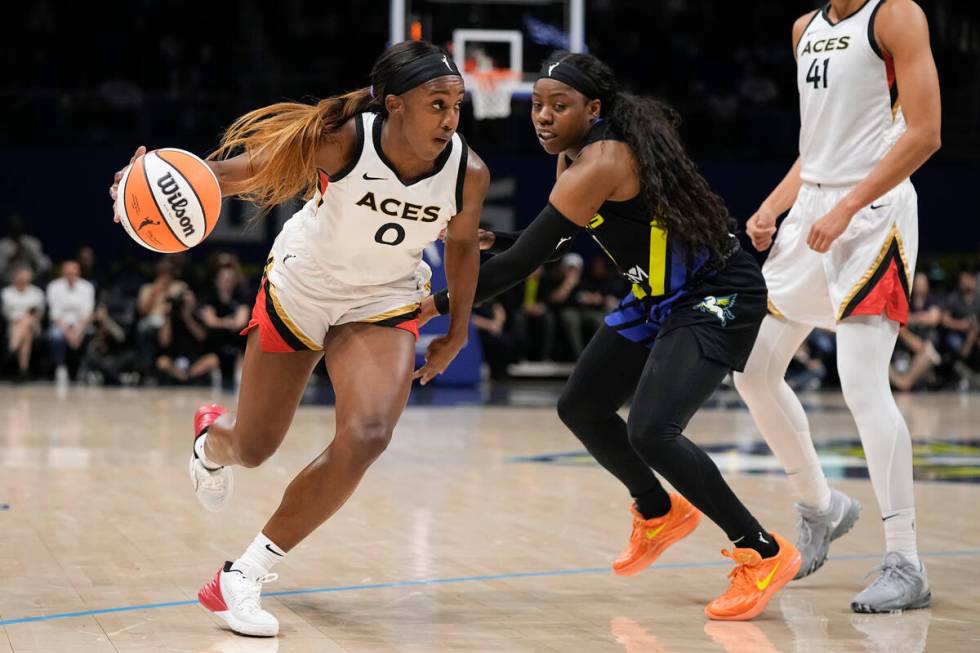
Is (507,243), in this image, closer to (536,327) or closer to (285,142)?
(285,142)

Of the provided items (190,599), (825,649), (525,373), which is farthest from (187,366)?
(825,649)

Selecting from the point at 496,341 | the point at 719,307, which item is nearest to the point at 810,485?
the point at 719,307

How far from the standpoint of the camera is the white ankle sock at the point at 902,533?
455 centimetres

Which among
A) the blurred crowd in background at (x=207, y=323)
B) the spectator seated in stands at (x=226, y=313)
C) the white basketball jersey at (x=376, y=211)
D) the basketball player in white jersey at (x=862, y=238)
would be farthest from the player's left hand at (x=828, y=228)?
the spectator seated in stands at (x=226, y=313)

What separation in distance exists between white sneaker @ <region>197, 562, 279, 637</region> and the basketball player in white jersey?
194cm

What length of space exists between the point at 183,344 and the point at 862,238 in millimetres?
11398

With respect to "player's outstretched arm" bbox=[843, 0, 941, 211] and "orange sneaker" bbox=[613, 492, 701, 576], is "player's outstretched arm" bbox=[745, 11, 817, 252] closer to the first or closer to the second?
"player's outstretched arm" bbox=[843, 0, 941, 211]

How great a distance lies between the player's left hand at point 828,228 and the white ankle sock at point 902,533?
3.16 ft

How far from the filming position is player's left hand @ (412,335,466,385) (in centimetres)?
445

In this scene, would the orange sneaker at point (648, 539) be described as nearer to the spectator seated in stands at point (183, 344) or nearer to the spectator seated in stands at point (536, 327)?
the spectator seated in stands at point (183, 344)

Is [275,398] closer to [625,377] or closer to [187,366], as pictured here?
[625,377]

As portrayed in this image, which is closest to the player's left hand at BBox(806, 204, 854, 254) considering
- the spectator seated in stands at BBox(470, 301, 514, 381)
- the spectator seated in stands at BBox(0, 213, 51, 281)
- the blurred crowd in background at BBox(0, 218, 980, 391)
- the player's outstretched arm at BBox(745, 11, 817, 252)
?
the player's outstretched arm at BBox(745, 11, 817, 252)

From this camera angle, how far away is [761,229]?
16.3 ft

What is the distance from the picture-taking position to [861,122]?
15.3 ft
